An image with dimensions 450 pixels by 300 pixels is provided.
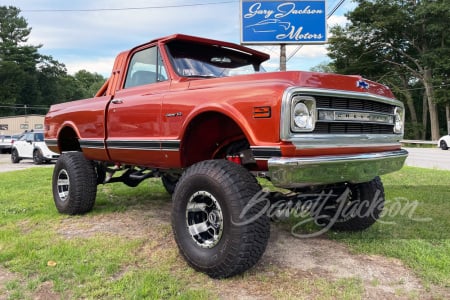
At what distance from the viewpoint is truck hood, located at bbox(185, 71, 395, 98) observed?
318cm

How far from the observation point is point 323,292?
10.1ft

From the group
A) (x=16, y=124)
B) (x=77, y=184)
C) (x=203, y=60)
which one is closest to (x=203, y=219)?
(x=203, y=60)

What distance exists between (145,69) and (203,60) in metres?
0.71

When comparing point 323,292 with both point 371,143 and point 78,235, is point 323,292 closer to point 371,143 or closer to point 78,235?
point 371,143

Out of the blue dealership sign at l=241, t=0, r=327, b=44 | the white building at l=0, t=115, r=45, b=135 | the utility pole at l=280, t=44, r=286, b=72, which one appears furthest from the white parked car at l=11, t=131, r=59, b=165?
the white building at l=0, t=115, r=45, b=135

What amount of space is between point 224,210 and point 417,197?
423 cm

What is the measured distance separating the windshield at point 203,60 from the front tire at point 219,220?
1283 mm

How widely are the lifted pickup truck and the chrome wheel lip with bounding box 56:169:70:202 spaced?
0.35 m

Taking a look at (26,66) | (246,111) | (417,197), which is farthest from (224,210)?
(26,66)

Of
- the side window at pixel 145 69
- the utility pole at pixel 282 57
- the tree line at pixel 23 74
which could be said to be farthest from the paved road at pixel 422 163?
the tree line at pixel 23 74

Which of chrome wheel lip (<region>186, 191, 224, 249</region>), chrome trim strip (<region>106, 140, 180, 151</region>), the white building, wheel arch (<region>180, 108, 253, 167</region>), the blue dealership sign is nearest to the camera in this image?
chrome wheel lip (<region>186, 191, 224, 249</region>)

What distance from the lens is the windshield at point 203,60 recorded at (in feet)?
14.5

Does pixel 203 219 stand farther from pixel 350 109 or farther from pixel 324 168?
pixel 350 109

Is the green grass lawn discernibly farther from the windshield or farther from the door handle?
the windshield
